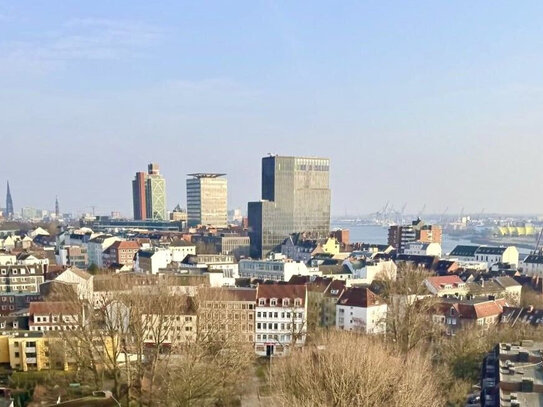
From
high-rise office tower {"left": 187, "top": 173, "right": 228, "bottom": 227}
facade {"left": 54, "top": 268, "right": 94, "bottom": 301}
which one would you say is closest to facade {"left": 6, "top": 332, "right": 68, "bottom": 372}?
facade {"left": 54, "top": 268, "right": 94, "bottom": 301}

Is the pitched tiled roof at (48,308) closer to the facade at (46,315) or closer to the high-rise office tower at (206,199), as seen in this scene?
the facade at (46,315)

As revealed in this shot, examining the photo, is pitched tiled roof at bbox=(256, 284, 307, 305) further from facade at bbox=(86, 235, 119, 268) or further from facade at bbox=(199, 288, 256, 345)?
facade at bbox=(86, 235, 119, 268)

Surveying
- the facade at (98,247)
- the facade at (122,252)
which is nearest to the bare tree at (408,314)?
the facade at (122,252)

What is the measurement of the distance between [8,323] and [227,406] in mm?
18783

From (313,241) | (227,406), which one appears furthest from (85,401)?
(313,241)

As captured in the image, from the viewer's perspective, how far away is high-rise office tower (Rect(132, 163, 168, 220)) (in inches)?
6570

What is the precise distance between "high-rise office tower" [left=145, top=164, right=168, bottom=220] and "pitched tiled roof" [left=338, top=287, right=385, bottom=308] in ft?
423

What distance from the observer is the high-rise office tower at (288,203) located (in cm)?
9644

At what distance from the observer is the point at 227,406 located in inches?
1062

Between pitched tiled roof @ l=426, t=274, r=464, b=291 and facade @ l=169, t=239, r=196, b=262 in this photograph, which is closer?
pitched tiled roof @ l=426, t=274, r=464, b=291

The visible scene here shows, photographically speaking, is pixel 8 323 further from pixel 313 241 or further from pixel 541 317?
pixel 313 241

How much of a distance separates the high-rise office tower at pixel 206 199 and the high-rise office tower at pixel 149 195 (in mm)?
22418

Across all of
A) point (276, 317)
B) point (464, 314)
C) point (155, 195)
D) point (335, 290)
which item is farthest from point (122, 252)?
point (155, 195)

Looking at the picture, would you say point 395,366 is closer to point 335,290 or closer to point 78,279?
point 335,290
